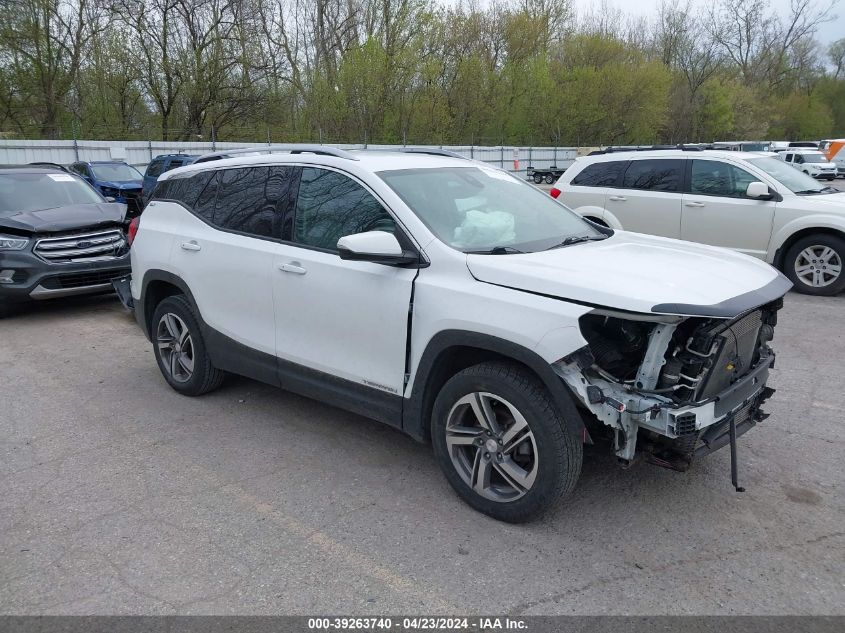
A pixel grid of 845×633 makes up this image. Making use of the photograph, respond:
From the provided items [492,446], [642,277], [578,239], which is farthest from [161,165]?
[642,277]

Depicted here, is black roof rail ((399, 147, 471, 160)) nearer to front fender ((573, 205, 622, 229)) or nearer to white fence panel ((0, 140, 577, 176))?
front fender ((573, 205, 622, 229))

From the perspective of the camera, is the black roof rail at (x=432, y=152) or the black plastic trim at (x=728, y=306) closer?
the black plastic trim at (x=728, y=306)

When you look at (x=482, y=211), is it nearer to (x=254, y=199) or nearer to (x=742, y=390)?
(x=254, y=199)

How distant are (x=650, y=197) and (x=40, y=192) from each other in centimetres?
835

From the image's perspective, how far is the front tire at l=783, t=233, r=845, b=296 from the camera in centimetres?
865

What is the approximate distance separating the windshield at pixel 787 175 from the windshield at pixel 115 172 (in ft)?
52.4

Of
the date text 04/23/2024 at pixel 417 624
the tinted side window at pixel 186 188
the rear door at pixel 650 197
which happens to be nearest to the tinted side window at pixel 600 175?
the rear door at pixel 650 197

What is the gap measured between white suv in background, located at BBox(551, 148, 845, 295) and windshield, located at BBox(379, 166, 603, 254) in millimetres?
5449

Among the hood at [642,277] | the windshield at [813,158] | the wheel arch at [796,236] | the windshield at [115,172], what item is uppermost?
the windshield at [813,158]

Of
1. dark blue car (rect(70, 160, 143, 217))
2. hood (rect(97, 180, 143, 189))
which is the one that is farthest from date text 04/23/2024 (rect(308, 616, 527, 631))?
hood (rect(97, 180, 143, 189))

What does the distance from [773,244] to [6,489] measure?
8.79 m

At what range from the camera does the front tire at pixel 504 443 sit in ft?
10.5

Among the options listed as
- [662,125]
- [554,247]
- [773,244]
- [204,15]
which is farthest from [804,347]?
[662,125]

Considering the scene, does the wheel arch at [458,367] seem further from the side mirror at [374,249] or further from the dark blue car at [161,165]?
the dark blue car at [161,165]
